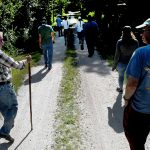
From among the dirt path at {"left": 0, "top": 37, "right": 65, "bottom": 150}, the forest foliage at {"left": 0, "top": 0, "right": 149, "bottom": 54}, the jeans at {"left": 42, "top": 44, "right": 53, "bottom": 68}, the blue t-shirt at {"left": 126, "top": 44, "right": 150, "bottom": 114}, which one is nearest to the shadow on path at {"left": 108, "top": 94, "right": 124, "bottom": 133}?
the dirt path at {"left": 0, "top": 37, "right": 65, "bottom": 150}

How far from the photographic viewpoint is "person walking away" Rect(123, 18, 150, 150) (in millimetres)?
4621

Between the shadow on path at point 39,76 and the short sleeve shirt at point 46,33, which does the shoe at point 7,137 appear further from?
the short sleeve shirt at point 46,33

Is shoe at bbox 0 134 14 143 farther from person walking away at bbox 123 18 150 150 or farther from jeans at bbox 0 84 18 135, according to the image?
person walking away at bbox 123 18 150 150

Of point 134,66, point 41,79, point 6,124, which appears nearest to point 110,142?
Answer: point 6,124

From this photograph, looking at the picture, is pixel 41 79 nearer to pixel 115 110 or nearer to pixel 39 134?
pixel 115 110

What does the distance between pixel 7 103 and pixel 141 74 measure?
2985mm

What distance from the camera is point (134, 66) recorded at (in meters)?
4.63

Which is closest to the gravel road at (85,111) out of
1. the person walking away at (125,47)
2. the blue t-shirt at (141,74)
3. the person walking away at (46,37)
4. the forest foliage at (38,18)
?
the person walking away at (46,37)

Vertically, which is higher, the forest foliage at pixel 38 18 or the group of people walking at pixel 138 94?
the group of people walking at pixel 138 94

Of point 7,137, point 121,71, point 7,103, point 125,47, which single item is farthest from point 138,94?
point 121,71

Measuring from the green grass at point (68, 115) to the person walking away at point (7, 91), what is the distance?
93cm

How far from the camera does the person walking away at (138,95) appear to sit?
182 inches

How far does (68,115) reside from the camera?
8984 mm

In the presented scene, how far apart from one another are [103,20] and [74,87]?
1987 centimetres
